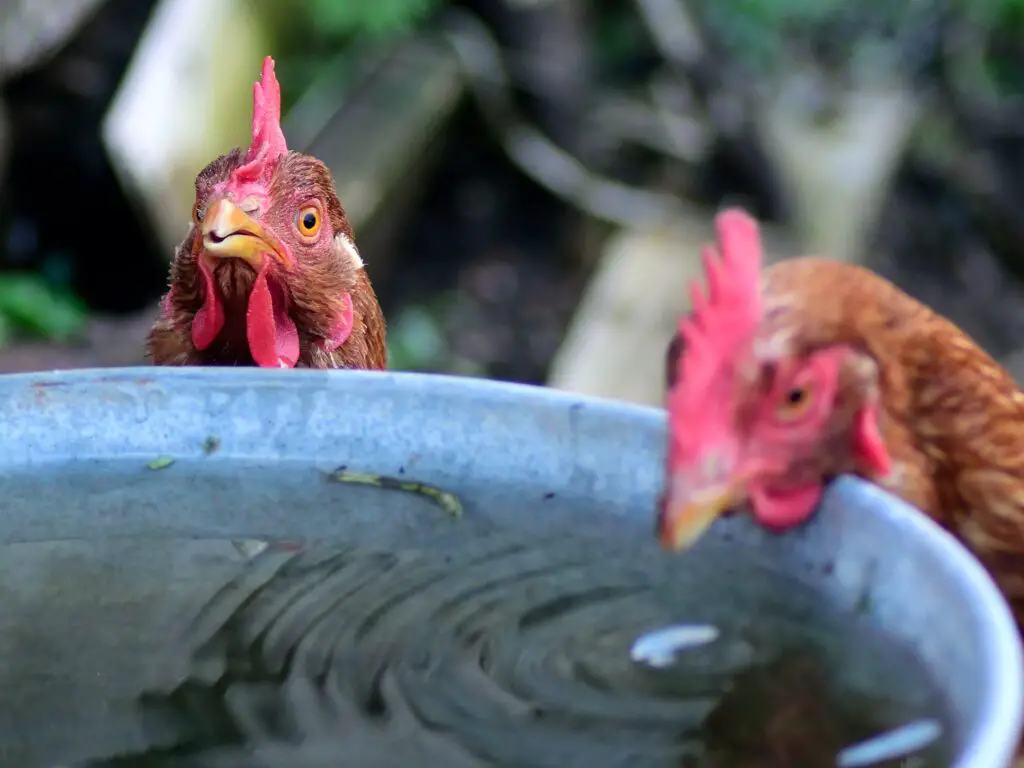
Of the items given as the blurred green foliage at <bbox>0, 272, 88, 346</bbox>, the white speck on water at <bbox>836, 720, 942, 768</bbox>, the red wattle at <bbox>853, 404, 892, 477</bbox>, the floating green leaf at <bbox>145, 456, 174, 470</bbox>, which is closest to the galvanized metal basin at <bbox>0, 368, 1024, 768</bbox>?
the floating green leaf at <bbox>145, 456, 174, 470</bbox>

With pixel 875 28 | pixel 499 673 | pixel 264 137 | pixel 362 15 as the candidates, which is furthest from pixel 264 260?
pixel 875 28

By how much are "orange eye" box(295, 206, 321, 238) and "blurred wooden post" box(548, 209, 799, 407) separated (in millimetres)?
1802

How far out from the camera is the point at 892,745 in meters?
1.27

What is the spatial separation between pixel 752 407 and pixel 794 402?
0.17 feet

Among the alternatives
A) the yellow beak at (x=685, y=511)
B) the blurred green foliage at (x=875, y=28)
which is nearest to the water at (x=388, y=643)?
the yellow beak at (x=685, y=511)

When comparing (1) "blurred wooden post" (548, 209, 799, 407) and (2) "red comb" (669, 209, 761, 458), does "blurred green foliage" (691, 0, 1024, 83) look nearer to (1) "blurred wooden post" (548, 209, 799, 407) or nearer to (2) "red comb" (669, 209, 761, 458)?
(1) "blurred wooden post" (548, 209, 799, 407)

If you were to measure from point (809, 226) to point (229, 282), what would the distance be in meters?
3.24

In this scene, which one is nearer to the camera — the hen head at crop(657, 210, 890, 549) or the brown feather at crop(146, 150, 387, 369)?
the hen head at crop(657, 210, 890, 549)

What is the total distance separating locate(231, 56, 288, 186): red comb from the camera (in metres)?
2.44

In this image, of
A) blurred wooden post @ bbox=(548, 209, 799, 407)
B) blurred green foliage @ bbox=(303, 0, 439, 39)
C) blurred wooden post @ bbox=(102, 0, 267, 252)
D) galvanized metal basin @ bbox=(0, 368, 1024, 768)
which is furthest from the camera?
blurred green foliage @ bbox=(303, 0, 439, 39)

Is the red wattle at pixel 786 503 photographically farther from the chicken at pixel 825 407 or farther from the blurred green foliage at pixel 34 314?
the blurred green foliage at pixel 34 314

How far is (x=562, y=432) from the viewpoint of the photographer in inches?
67.1

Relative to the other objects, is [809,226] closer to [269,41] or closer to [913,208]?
[913,208]

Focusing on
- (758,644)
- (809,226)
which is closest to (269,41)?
(809,226)
